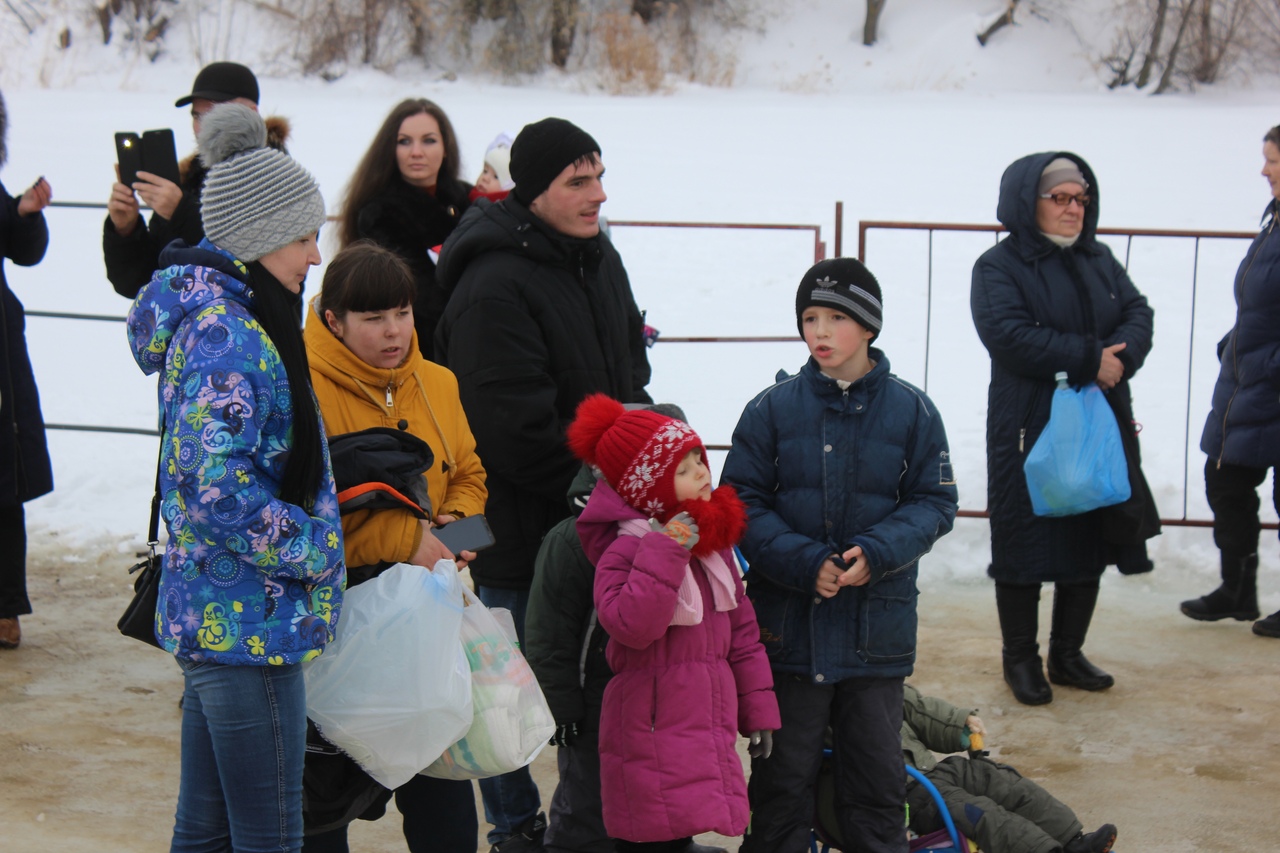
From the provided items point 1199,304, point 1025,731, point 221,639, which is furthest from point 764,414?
point 1199,304

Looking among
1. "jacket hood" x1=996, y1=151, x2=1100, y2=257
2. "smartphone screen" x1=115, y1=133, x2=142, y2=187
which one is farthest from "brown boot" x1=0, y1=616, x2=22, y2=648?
"jacket hood" x1=996, y1=151, x2=1100, y2=257

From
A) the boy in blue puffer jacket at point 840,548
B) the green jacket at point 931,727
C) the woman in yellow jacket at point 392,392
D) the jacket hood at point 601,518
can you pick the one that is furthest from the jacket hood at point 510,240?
the green jacket at point 931,727

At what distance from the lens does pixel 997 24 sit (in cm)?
2031

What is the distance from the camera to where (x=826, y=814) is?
3.21m

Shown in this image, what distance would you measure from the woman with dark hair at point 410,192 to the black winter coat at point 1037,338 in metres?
1.91

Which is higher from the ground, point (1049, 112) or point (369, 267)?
point (1049, 112)

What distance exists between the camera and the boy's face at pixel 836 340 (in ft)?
10.4

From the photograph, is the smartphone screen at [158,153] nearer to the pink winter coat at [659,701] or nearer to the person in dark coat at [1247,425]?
the pink winter coat at [659,701]

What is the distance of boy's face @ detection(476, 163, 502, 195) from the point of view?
16.8ft

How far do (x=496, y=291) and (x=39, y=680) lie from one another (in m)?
2.55

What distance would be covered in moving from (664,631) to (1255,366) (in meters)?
3.25

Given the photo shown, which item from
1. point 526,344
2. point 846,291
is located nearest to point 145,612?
point 526,344

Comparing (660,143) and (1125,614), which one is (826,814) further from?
(660,143)

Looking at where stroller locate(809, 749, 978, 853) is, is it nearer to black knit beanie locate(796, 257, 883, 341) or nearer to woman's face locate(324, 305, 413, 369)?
black knit beanie locate(796, 257, 883, 341)
